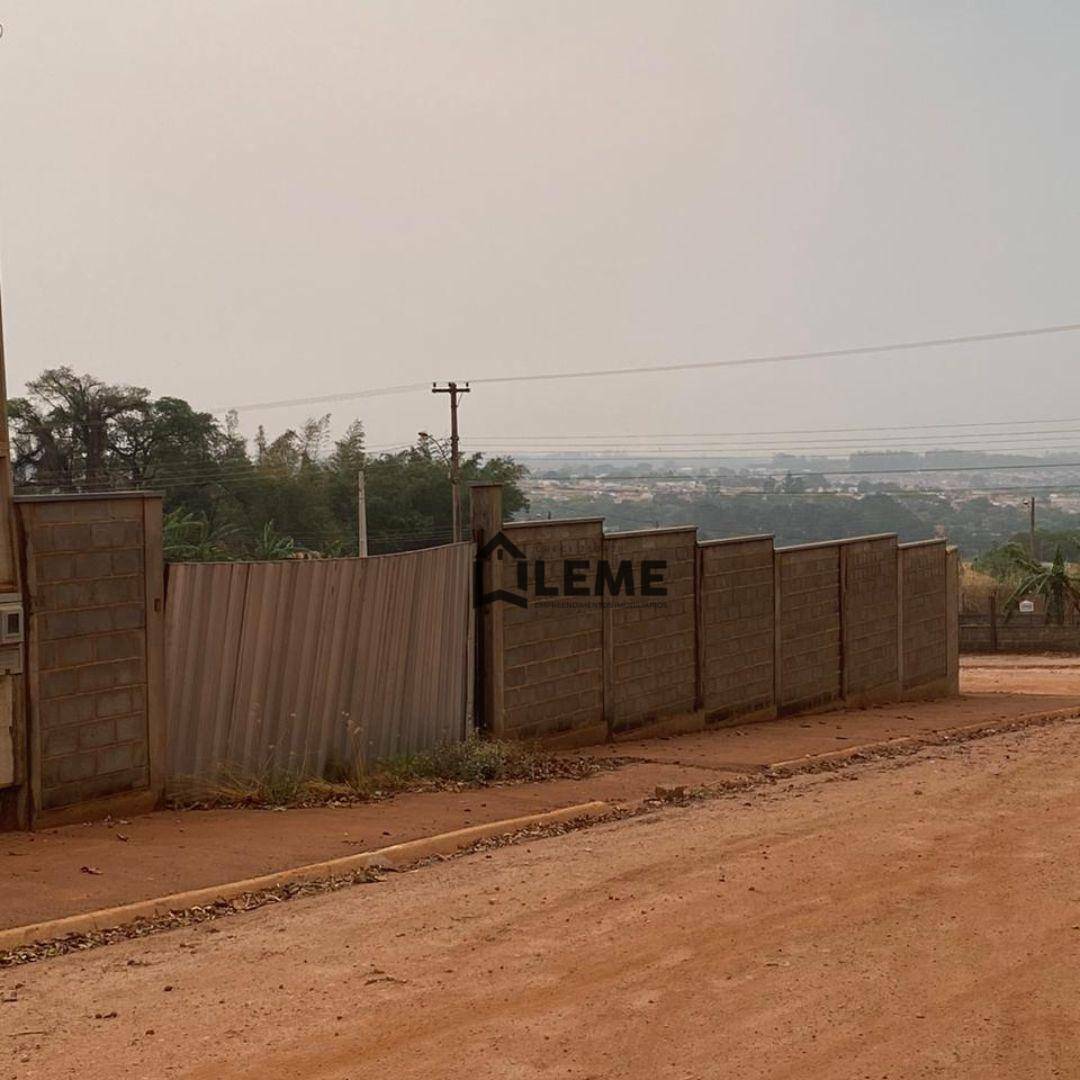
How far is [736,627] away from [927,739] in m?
2.92

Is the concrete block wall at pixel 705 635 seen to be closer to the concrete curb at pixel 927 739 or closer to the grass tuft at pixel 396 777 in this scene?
the grass tuft at pixel 396 777

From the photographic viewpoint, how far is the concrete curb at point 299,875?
7098 mm

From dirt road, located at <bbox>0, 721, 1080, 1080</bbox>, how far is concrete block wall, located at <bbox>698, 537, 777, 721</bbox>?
7487 mm

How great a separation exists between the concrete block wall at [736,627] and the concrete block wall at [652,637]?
312 mm

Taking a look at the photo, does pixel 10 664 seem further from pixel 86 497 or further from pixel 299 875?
pixel 299 875

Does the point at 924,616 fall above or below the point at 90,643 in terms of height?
below

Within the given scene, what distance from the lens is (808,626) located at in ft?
64.1

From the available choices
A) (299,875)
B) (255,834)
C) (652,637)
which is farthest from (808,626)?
(299,875)

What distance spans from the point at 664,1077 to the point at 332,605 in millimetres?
6394

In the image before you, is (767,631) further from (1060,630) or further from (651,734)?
(1060,630)

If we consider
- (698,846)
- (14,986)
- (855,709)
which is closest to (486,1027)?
(14,986)

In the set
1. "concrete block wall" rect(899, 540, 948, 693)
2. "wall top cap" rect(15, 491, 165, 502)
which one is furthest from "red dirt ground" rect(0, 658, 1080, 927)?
"concrete block wall" rect(899, 540, 948, 693)

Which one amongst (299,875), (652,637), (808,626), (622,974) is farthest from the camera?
(808,626)

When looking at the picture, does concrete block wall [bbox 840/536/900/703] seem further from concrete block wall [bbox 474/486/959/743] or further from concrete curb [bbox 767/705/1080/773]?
concrete curb [bbox 767/705/1080/773]
